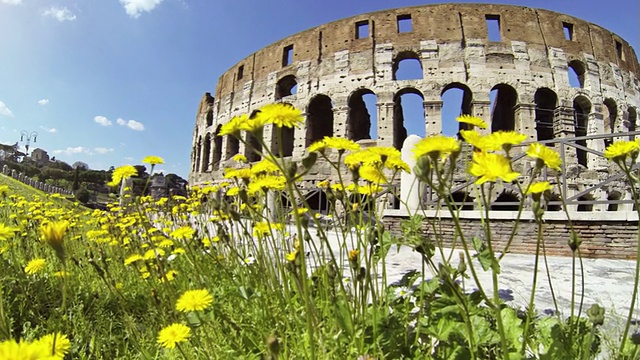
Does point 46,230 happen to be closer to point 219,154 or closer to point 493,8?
point 493,8

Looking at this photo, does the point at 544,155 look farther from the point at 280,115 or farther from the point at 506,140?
the point at 280,115

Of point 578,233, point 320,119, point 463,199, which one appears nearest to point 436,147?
point 463,199

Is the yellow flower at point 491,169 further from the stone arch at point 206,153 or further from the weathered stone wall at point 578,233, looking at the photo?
the stone arch at point 206,153

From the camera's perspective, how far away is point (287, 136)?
18.1m

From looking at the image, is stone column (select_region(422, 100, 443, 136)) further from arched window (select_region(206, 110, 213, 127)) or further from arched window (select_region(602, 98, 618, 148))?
arched window (select_region(206, 110, 213, 127))

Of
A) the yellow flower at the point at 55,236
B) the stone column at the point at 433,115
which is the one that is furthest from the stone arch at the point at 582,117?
the yellow flower at the point at 55,236

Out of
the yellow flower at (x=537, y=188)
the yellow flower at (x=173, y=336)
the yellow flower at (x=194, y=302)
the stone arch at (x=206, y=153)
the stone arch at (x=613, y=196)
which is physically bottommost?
the yellow flower at (x=173, y=336)

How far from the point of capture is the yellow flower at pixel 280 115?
95 cm

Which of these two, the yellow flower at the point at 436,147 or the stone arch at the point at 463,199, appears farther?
the stone arch at the point at 463,199

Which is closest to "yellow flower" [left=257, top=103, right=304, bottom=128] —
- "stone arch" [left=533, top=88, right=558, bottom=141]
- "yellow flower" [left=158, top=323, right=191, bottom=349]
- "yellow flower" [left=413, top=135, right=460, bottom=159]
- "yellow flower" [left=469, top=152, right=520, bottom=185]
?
"yellow flower" [left=413, top=135, right=460, bottom=159]

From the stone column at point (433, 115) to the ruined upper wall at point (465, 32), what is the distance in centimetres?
261

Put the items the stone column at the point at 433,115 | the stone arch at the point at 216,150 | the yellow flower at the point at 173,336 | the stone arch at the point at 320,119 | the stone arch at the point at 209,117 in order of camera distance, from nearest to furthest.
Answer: the yellow flower at the point at 173,336
the stone column at the point at 433,115
the stone arch at the point at 320,119
the stone arch at the point at 216,150
the stone arch at the point at 209,117

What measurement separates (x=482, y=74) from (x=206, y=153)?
1456 cm

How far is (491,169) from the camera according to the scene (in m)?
0.83
